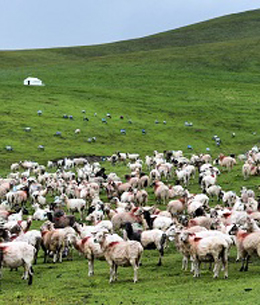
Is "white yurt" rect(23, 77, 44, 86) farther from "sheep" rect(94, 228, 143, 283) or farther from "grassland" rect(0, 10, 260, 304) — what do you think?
"sheep" rect(94, 228, 143, 283)

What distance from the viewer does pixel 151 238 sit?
2109 cm

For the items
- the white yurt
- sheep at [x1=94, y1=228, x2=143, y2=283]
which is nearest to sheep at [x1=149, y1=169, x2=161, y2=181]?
sheep at [x1=94, y1=228, x2=143, y2=283]

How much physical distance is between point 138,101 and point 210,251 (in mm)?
70623

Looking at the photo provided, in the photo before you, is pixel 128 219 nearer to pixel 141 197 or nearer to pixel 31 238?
pixel 31 238

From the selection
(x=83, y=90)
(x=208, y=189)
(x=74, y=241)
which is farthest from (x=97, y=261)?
(x=83, y=90)

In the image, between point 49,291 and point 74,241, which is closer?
point 49,291

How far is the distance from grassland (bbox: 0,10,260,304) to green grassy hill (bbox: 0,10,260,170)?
0.14m

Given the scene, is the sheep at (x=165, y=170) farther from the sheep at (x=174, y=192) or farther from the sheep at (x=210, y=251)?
the sheep at (x=210, y=251)

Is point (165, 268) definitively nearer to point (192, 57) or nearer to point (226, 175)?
point (226, 175)

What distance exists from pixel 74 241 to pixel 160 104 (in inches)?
2628

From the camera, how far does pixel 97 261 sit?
22.4 m

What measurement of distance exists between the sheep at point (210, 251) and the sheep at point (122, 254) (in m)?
1.73

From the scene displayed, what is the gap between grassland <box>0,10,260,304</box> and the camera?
17.1 metres

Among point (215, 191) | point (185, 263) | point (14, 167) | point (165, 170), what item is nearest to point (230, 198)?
point (215, 191)
